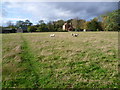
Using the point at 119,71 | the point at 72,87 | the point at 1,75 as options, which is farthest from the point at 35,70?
the point at 119,71

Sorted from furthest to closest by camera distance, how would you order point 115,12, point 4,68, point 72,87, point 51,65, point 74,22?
point 74,22, point 115,12, point 51,65, point 4,68, point 72,87

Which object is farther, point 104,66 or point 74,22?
point 74,22

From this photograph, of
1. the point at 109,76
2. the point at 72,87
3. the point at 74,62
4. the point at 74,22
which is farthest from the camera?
the point at 74,22

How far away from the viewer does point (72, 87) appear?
3.35 metres

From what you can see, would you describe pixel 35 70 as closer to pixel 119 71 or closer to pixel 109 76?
pixel 109 76

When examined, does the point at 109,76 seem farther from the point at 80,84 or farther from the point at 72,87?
the point at 72,87

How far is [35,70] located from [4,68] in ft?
4.65

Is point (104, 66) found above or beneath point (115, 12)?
beneath

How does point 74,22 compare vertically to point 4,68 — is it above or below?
above

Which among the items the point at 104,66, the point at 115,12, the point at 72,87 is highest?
the point at 115,12

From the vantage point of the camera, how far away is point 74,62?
5.30 metres

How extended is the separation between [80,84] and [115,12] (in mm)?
36257

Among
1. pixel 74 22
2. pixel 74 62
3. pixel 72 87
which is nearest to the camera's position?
pixel 72 87

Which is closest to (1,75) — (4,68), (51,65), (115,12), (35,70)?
(4,68)
